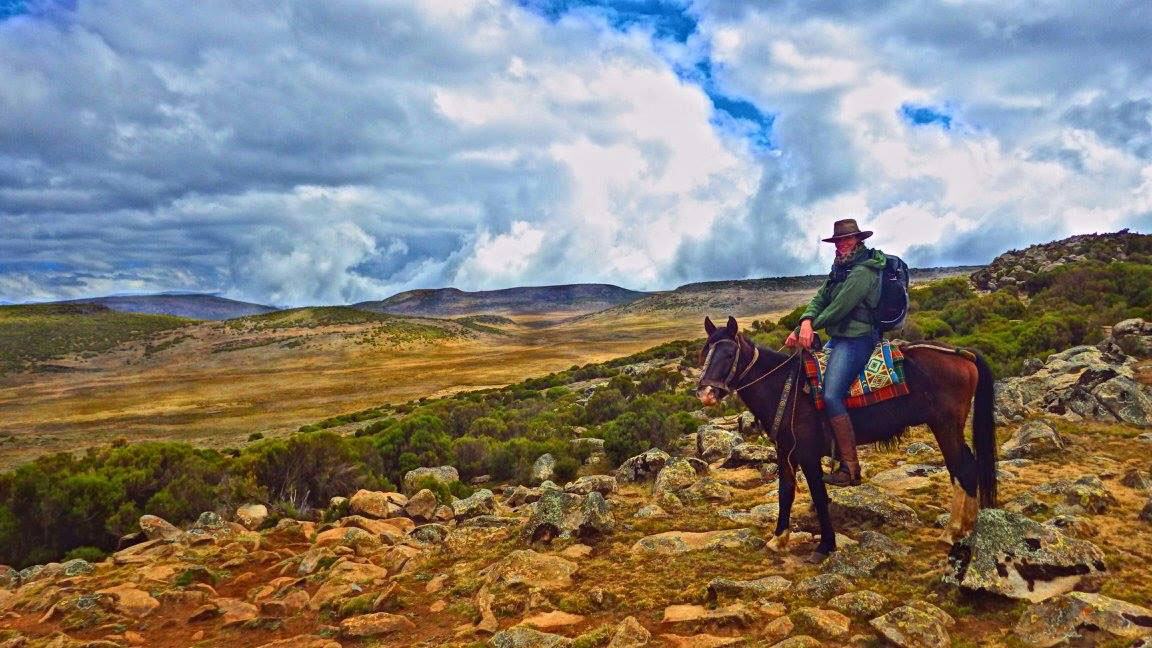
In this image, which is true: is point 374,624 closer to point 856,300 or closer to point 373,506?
point 373,506

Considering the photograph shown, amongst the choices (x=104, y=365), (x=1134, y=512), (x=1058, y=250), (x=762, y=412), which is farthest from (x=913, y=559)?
(x=104, y=365)

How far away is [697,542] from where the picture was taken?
7551mm

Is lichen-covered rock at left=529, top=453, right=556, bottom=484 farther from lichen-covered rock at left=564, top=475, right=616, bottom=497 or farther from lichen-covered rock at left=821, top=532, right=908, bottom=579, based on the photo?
lichen-covered rock at left=821, top=532, right=908, bottom=579

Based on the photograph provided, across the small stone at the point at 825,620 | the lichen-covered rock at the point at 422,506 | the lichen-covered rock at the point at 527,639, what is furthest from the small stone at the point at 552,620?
the lichen-covered rock at the point at 422,506

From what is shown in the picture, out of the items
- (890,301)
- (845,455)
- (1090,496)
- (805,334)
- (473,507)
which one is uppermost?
(890,301)

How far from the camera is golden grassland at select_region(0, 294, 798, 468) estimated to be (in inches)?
1486

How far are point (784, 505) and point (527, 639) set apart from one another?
3396 mm

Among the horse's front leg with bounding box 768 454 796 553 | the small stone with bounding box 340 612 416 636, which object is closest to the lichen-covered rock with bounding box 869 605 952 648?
the horse's front leg with bounding box 768 454 796 553

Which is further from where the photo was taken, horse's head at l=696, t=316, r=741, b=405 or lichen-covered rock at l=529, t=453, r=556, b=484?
lichen-covered rock at l=529, t=453, r=556, b=484

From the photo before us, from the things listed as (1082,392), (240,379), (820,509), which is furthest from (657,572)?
(240,379)

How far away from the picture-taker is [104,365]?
8956 cm

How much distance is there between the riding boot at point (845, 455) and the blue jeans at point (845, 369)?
0.34 ft

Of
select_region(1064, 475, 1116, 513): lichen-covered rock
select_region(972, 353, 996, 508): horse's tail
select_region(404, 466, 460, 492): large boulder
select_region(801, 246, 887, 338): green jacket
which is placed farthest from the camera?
select_region(404, 466, 460, 492): large boulder

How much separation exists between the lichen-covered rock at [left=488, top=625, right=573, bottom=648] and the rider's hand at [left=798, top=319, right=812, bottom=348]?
3.89 m
